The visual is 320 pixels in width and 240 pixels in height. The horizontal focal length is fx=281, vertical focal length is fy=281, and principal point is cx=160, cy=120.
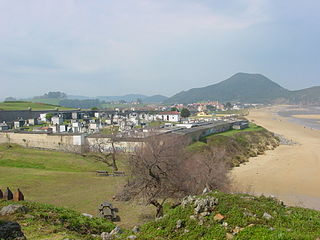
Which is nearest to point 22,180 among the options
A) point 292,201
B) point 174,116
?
point 292,201

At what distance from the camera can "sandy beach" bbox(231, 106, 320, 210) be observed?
1098 inches

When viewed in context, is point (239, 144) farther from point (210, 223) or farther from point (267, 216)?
point (210, 223)

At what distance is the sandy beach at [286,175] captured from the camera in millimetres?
27891

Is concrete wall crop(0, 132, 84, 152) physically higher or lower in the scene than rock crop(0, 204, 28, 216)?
lower

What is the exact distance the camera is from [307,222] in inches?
380

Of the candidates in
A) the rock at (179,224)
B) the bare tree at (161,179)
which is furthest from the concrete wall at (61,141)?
the rock at (179,224)

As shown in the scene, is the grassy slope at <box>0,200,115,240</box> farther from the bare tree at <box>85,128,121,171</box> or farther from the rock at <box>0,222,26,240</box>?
the bare tree at <box>85,128,121,171</box>

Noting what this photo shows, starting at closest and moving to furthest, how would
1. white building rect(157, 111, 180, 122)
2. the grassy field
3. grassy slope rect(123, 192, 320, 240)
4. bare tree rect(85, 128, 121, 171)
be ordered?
grassy slope rect(123, 192, 320, 240), the grassy field, bare tree rect(85, 128, 121, 171), white building rect(157, 111, 180, 122)

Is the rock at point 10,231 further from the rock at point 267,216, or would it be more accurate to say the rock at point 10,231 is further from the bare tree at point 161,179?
the bare tree at point 161,179

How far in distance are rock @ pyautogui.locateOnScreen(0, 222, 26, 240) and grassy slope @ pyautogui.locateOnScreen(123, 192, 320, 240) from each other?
387cm

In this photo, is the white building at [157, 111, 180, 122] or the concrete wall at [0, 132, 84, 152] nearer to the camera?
the concrete wall at [0, 132, 84, 152]

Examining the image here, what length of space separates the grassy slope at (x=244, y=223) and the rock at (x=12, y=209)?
555 cm

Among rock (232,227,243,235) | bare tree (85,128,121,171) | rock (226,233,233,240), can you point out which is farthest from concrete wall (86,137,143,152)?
rock (226,233,233,240)

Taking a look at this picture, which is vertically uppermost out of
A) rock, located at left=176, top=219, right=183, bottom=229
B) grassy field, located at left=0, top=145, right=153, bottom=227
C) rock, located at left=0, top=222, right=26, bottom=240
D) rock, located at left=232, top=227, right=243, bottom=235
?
rock, located at left=0, top=222, right=26, bottom=240
